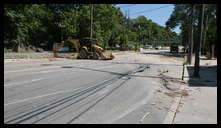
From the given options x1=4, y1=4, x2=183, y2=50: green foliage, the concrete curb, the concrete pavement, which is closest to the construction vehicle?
x1=4, y1=4, x2=183, y2=50: green foliage

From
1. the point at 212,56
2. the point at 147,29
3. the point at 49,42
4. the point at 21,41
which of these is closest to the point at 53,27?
the point at 49,42

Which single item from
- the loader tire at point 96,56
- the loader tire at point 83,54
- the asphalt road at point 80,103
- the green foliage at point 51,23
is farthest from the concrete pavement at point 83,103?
the green foliage at point 51,23

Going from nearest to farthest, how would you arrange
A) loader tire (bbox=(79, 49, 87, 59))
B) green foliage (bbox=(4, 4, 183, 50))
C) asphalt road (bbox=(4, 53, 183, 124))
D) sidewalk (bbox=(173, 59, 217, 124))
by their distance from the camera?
asphalt road (bbox=(4, 53, 183, 124)), sidewalk (bbox=(173, 59, 217, 124)), loader tire (bbox=(79, 49, 87, 59)), green foliage (bbox=(4, 4, 183, 50))

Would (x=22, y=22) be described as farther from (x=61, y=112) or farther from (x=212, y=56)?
(x=61, y=112)

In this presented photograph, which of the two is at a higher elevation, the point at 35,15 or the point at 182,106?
the point at 35,15

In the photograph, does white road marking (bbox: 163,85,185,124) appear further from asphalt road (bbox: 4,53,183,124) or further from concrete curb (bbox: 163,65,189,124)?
asphalt road (bbox: 4,53,183,124)

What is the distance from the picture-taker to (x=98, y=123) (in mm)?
4949

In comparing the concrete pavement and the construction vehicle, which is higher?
the construction vehicle

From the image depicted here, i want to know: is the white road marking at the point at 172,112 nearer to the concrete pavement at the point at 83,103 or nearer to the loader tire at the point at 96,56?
the concrete pavement at the point at 83,103

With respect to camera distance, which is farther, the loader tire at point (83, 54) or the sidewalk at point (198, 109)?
the loader tire at point (83, 54)

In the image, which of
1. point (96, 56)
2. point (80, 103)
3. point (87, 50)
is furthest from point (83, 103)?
point (87, 50)

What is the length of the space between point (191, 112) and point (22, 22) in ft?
143

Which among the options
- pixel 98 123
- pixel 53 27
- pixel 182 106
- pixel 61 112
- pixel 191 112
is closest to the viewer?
pixel 98 123

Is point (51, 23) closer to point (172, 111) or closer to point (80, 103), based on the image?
point (80, 103)
